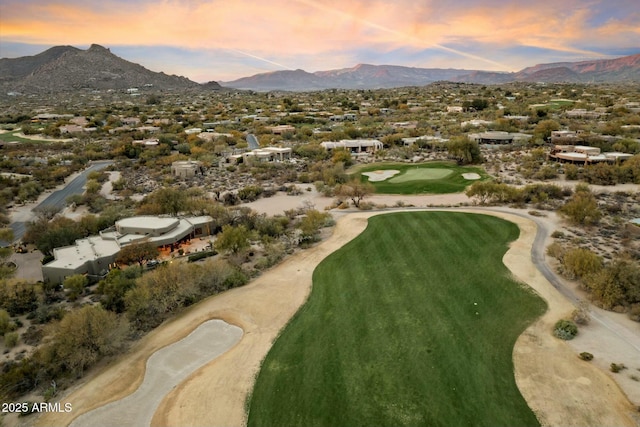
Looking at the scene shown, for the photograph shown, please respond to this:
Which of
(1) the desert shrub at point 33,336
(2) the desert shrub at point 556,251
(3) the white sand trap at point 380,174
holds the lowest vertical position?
(3) the white sand trap at point 380,174

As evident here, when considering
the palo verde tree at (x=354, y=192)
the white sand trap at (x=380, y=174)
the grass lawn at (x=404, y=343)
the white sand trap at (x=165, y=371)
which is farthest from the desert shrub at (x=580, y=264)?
the white sand trap at (x=380, y=174)

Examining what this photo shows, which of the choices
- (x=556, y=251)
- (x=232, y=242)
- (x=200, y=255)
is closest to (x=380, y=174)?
(x=556, y=251)

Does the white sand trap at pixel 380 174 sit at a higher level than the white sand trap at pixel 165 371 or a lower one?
lower

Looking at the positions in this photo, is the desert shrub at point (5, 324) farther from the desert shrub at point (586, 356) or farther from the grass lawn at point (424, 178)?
the grass lawn at point (424, 178)

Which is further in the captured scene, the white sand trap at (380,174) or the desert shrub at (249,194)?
the white sand trap at (380,174)

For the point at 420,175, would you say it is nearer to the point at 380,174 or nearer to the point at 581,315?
the point at 380,174

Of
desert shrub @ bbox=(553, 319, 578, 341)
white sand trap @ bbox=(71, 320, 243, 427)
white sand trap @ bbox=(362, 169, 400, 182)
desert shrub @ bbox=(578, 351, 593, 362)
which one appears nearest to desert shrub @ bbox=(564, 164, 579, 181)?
white sand trap @ bbox=(362, 169, 400, 182)
